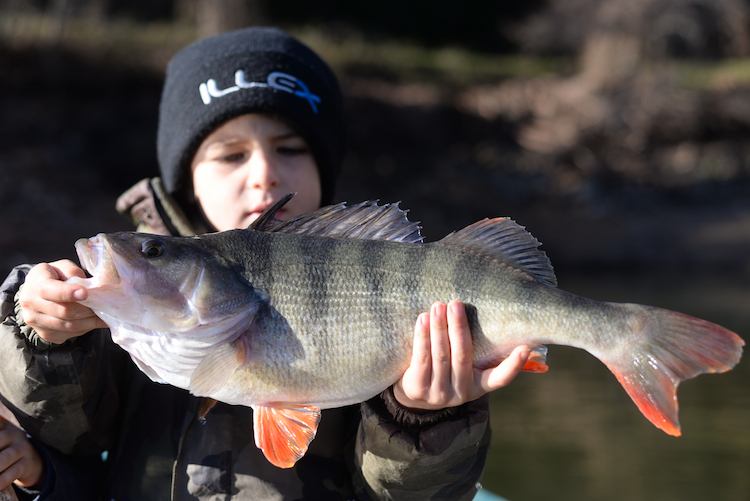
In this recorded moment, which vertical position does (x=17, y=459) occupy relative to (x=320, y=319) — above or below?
below

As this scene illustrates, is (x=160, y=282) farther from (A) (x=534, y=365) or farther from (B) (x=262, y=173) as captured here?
(A) (x=534, y=365)

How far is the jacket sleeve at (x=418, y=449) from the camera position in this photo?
1.81 m

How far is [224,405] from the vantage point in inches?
82.2

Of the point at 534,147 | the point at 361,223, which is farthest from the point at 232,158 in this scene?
the point at 534,147

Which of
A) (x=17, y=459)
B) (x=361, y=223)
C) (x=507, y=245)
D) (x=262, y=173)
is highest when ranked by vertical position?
(x=262, y=173)

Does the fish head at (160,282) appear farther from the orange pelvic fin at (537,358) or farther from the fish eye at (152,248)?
the orange pelvic fin at (537,358)

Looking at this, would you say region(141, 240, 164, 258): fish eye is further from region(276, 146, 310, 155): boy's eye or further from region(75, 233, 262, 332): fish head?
region(276, 146, 310, 155): boy's eye

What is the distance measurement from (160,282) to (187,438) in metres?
0.65

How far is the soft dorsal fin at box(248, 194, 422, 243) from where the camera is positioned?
1765 mm

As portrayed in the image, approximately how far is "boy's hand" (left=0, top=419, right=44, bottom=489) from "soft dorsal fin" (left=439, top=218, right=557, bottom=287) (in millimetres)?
1261

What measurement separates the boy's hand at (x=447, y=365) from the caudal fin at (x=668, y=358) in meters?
0.26

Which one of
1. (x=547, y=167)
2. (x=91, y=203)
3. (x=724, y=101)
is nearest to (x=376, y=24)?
(x=547, y=167)

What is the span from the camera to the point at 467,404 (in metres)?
1.88

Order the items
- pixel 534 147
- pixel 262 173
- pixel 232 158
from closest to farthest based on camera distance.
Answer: pixel 262 173, pixel 232 158, pixel 534 147
